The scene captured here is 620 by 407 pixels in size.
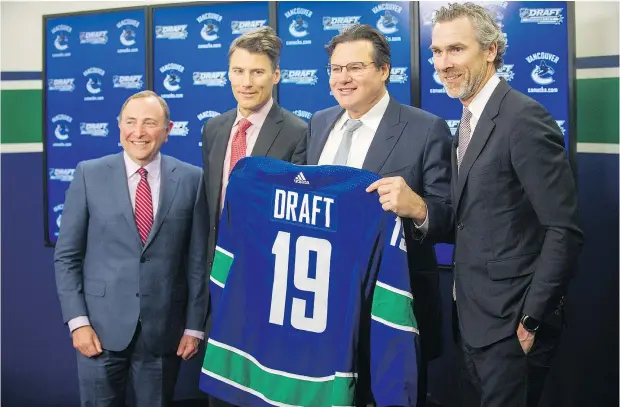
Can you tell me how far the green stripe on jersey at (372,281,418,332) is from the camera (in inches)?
73.0

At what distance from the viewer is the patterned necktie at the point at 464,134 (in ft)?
6.69

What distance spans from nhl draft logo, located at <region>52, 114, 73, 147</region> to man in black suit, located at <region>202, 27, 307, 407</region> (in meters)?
1.56

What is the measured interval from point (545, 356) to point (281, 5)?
2.22m

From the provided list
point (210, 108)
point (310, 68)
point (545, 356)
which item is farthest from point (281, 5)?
point (545, 356)

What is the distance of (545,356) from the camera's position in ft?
6.41

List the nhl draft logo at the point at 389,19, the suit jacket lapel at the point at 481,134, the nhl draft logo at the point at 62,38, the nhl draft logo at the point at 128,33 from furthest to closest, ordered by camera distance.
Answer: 1. the nhl draft logo at the point at 62,38
2. the nhl draft logo at the point at 128,33
3. the nhl draft logo at the point at 389,19
4. the suit jacket lapel at the point at 481,134

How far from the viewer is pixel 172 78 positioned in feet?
11.8

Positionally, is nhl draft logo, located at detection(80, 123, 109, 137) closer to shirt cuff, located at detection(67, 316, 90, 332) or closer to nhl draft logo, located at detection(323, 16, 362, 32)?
nhl draft logo, located at detection(323, 16, 362, 32)

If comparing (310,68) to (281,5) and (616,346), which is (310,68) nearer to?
(281,5)

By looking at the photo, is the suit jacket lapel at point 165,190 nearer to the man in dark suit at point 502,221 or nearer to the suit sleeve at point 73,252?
the suit sleeve at point 73,252

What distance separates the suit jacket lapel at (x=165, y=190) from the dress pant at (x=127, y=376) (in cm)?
37

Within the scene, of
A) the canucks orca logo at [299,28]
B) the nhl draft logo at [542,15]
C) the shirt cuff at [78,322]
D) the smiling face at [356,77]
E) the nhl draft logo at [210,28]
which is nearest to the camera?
the smiling face at [356,77]

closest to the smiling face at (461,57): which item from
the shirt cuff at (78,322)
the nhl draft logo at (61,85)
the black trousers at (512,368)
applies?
the black trousers at (512,368)

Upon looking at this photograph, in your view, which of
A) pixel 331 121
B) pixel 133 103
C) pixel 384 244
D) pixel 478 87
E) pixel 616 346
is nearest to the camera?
pixel 384 244
